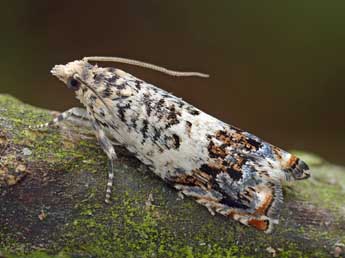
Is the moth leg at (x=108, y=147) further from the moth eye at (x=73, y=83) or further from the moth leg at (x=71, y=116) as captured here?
the moth eye at (x=73, y=83)

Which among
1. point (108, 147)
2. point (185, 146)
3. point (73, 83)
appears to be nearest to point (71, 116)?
point (73, 83)

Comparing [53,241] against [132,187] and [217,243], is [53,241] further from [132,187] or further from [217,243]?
[217,243]

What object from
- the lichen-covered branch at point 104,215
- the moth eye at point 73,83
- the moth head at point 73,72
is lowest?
the lichen-covered branch at point 104,215

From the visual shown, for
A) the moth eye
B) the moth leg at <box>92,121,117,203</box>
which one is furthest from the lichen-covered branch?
the moth eye

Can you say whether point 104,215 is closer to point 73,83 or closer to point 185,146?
point 185,146

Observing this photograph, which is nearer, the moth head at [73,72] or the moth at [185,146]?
the moth at [185,146]

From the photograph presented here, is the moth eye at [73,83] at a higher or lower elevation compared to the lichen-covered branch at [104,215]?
higher

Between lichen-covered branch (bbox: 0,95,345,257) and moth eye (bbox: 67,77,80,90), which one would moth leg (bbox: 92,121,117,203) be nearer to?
lichen-covered branch (bbox: 0,95,345,257)

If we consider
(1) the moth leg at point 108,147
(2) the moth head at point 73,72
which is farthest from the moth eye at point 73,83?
(1) the moth leg at point 108,147
